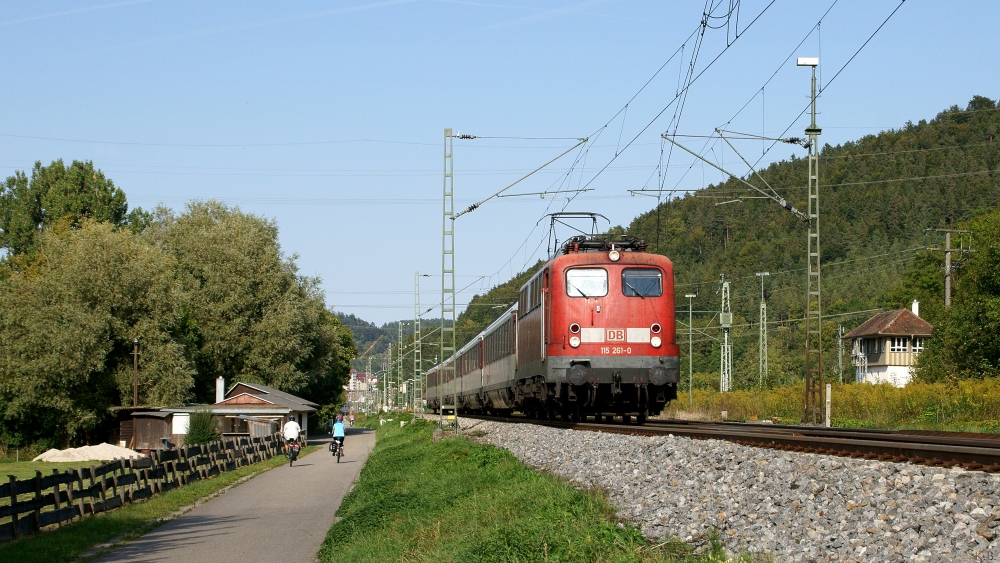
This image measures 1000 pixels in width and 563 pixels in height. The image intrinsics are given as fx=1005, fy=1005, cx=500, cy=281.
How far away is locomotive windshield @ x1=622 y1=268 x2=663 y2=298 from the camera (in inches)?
846

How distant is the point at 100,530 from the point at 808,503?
1138cm

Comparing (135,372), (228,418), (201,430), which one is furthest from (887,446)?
(135,372)

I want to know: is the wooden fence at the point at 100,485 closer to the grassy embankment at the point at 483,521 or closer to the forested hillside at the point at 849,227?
the grassy embankment at the point at 483,521

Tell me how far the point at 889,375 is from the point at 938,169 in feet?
118

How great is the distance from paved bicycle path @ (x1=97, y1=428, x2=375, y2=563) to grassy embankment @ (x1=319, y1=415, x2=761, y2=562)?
564mm

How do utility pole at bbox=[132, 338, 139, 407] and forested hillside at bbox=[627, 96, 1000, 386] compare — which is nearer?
utility pole at bbox=[132, 338, 139, 407]

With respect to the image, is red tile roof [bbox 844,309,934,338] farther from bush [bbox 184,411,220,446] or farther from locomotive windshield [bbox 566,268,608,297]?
locomotive windshield [bbox 566,268,608,297]

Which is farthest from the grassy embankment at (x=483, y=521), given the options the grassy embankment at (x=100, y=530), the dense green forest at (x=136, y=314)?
the dense green forest at (x=136, y=314)

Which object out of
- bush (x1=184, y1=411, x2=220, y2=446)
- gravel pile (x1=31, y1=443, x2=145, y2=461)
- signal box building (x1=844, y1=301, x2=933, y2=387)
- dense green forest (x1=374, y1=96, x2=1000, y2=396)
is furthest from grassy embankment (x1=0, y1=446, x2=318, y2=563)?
signal box building (x1=844, y1=301, x2=933, y2=387)

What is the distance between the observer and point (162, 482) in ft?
71.9

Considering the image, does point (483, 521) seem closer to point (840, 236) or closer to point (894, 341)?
point (894, 341)

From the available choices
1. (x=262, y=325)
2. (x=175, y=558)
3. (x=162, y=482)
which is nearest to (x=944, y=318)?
(x=262, y=325)

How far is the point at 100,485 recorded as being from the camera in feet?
57.6

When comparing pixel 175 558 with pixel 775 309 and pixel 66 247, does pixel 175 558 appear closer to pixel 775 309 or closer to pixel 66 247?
pixel 66 247
